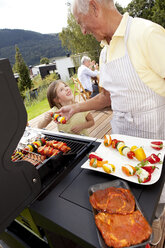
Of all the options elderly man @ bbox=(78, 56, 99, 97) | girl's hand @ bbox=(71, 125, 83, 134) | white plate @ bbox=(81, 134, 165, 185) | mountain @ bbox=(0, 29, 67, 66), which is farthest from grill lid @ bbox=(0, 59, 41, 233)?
mountain @ bbox=(0, 29, 67, 66)

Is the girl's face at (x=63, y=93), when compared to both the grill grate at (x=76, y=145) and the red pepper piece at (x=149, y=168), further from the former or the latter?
the red pepper piece at (x=149, y=168)

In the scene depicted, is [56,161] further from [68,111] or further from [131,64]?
[131,64]

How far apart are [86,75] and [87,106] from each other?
3.42 metres

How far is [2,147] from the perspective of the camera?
20.1 inches

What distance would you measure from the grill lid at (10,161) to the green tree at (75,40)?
14861 millimetres

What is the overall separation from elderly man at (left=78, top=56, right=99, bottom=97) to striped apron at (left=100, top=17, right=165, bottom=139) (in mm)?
3375

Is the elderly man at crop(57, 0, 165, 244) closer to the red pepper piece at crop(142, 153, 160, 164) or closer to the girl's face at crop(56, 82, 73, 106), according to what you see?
the red pepper piece at crop(142, 153, 160, 164)

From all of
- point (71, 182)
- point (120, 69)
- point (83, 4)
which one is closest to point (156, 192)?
point (71, 182)

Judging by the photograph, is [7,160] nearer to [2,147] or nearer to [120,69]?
[2,147]

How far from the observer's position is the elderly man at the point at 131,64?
3.10 ft

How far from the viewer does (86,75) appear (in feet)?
15.2

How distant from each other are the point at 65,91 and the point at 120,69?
3.09 ft

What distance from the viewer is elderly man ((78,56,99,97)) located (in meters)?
4.55

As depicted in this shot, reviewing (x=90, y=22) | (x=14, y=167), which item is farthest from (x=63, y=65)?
(x=14, y=167)
